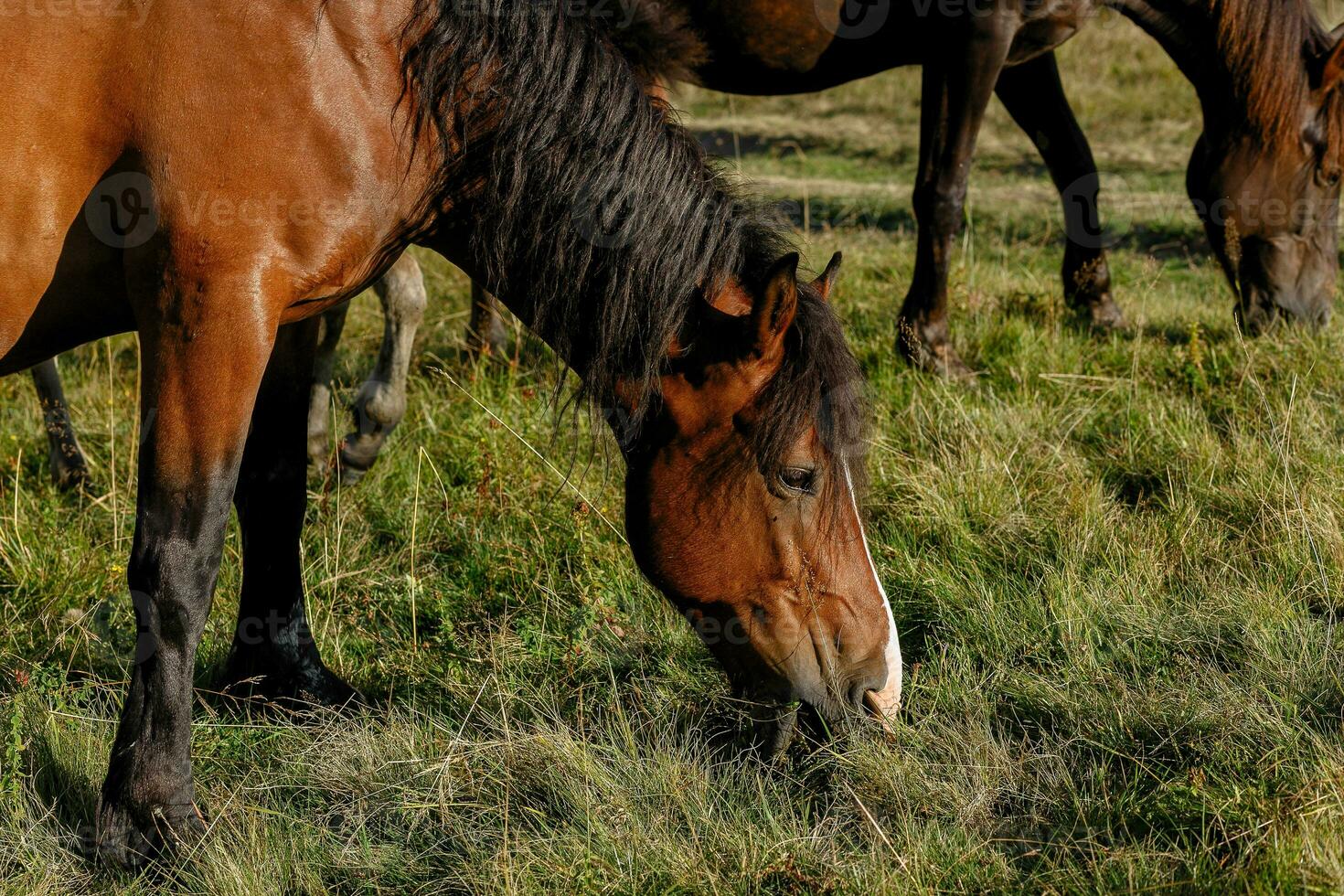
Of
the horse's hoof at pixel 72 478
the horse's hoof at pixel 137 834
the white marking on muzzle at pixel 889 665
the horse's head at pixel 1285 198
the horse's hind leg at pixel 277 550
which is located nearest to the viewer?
the horse's hoof at pixel 137 834

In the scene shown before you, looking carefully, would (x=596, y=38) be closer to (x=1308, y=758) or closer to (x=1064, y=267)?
(x=1308, y=758)

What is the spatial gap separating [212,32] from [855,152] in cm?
787

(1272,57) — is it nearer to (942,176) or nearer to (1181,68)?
(1181,68)

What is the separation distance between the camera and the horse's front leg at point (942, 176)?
5012 mm

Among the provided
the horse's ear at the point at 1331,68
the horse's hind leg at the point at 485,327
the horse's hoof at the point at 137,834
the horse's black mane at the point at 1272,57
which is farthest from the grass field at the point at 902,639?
the horse's ear at the point at 1331,68

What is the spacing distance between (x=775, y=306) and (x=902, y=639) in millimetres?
1324

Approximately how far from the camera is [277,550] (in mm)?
3455

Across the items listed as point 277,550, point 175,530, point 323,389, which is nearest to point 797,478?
point 175,530

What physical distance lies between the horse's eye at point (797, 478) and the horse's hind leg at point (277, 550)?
56.4 inches

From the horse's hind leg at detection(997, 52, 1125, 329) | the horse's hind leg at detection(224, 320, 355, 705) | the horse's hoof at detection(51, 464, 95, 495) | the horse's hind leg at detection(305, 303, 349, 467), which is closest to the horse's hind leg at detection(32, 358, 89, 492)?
the horse's hoof at detection(51, 464, 95, 495)

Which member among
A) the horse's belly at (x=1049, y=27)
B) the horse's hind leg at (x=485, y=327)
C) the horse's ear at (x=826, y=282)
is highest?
the horse's belly at (x=1049, y=27)

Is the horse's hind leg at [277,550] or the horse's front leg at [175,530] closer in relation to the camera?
the horse's front leg at [175,530]

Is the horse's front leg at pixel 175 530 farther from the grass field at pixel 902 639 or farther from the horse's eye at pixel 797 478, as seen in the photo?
the horse's eye at pixel 797 478

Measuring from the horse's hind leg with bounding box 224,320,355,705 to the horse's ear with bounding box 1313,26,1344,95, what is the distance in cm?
437
